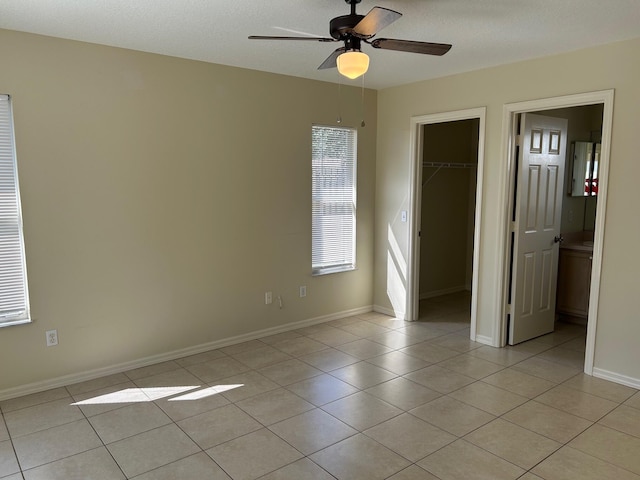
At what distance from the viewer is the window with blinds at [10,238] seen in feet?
10.5

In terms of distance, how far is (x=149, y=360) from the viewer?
3936 millimetres

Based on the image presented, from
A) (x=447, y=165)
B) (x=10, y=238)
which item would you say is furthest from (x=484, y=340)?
(x=10, y=238)

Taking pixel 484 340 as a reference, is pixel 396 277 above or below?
above

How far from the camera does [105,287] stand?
366 centimetres

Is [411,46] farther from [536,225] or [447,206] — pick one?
[447,206]

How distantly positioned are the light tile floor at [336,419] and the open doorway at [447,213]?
6.45ft

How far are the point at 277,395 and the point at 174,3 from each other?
103 inches

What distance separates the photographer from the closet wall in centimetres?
611

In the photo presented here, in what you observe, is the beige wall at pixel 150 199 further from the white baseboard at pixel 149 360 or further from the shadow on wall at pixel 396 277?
the shadow on wall at pixel 396 277

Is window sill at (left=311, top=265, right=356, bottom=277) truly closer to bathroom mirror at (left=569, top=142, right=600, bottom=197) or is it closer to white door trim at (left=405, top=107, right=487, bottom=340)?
white door trim at (left=405, top=107, right=487, bottom=340)

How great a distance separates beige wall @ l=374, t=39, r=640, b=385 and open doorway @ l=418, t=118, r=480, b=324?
91 centimetres

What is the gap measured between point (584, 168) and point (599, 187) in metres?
2.01

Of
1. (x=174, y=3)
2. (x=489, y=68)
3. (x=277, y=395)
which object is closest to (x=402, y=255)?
(x=489, y=68)

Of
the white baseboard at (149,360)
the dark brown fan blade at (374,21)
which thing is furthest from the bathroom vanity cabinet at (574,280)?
the dark brown fan blade at (374,21)
